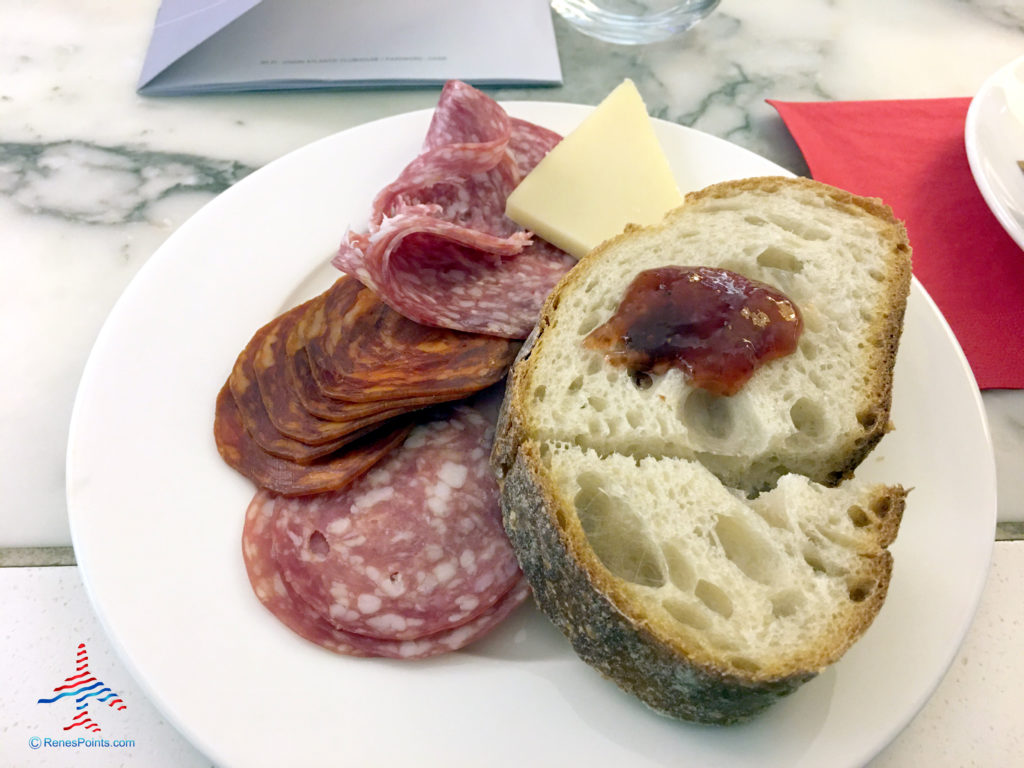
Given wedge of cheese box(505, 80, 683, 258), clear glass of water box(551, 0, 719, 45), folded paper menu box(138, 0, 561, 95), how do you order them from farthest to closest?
clear glass of water box(551, 0, 719, 45)
folded paper menu box(138, 0, 561, 95)
wedge of cheese box(505, 80, 683, 258)

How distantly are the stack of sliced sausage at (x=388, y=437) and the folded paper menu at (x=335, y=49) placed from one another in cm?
93

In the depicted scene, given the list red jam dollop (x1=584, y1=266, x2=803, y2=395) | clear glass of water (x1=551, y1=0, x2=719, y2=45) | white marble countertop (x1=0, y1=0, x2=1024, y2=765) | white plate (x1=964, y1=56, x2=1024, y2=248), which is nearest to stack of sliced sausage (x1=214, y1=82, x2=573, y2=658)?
red jam dollop (x1=584, y1=266, x2=803, y2=395)

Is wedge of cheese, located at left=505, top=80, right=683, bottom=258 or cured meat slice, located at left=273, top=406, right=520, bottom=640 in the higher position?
wedge of cheese, located at left=505, top=80, right=683, bottom=258

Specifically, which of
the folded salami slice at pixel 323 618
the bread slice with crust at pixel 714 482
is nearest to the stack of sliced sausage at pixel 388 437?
the folded salami slice at pixel 323 618

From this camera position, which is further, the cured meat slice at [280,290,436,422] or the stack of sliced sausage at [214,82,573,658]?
the cured meat slice at [280,290,436,422]

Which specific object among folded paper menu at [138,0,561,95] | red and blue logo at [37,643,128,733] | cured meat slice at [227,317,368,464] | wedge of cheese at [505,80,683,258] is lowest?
red and blue logo at [37,643,128,733]

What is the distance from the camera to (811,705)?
4.42ft

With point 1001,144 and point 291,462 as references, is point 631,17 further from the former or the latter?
point 291,462

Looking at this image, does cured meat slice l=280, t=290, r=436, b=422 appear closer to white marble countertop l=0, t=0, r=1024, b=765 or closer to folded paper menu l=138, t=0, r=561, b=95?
white marble countertop l=0, t=0, r=1024, b=765

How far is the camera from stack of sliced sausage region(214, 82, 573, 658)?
1.50 meters

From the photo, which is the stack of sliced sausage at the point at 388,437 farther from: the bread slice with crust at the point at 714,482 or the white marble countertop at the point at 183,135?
the white marble countertop at the point at 183,135

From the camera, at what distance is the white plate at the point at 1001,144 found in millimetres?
2074

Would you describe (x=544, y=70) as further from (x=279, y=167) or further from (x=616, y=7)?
(x=279, y=167)

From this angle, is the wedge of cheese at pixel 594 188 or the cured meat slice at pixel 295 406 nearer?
the cured meat slice at pixel 295 406
